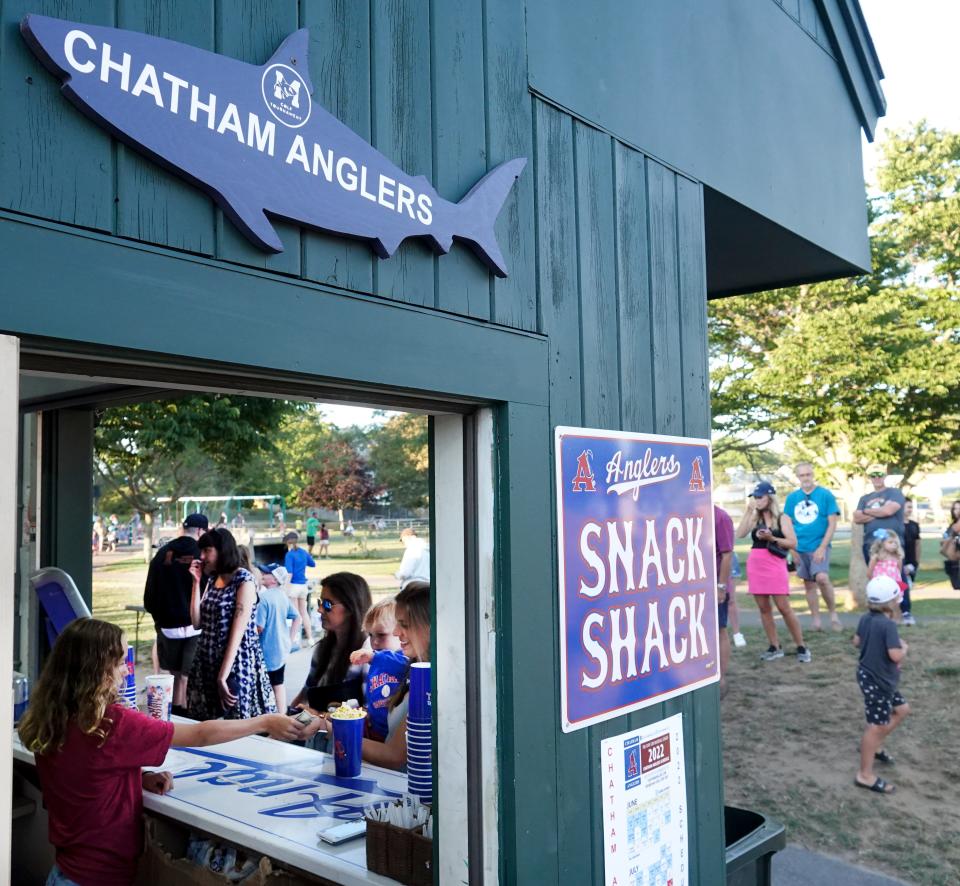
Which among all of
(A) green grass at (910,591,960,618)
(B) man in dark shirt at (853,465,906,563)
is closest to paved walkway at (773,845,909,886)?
(B) man in dark shirt at (853,465,906,563)

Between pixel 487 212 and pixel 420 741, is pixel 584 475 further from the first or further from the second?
pixel 420 741

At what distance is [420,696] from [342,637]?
1.66 meters

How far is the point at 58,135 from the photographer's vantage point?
1407 mm

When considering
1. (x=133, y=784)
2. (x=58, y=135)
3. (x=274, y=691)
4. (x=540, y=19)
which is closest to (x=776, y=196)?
(x=540, y=19)

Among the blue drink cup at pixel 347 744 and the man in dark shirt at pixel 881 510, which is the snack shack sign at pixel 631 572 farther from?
the man in dark shirt at pixel 881 510

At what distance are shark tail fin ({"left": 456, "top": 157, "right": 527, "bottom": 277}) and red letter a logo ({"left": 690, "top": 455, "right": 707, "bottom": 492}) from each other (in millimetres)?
1184

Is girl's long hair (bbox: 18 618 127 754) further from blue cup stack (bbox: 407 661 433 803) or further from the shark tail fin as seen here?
the shark tail fin

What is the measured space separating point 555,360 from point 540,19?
3.38 ft

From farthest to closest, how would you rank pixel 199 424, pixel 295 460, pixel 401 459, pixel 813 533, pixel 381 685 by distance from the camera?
pixel 295 460 → pixel 401 459 → pixel 813 533 → pixel 199 424 → pixel 381 685

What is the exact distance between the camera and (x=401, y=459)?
3166cm

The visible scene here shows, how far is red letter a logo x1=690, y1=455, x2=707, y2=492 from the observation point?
3.05 metres

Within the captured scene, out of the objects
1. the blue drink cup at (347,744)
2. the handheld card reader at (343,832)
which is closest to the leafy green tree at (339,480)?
the blue drink cup at (347,744)

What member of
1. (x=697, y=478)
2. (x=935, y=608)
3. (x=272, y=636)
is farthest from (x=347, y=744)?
(x=935, y=608)

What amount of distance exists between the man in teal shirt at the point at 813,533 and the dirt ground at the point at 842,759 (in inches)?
43.7
